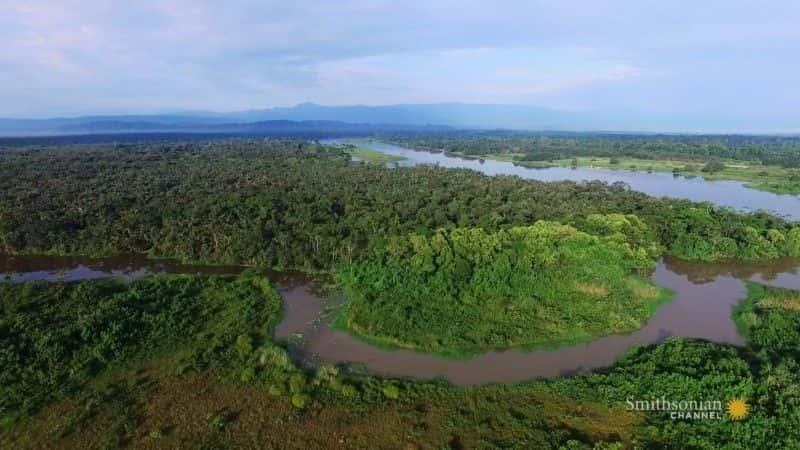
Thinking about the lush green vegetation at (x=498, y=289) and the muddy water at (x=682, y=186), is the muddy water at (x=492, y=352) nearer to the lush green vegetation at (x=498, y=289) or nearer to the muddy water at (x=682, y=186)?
the lush green vegetation at (x=498, y=289)

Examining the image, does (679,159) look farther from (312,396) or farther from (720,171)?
(312,396)

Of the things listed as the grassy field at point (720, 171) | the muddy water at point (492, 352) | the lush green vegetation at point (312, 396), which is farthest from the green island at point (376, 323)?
the grassy field at point (720, 171)

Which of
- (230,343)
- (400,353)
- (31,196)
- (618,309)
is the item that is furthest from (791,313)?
(31,196)

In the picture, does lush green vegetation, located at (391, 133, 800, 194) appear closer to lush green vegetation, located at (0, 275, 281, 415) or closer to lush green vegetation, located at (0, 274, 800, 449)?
lush green vegetation, located at (0, 274, 800, 449)

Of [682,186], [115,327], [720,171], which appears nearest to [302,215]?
[115,327]

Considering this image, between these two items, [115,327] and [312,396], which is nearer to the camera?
[312,396]

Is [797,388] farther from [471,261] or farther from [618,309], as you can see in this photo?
[471,261]

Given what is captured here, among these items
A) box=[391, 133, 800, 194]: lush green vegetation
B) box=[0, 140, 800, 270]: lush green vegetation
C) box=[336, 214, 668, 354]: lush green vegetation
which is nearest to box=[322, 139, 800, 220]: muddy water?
box=[391, 133, 800, 194]: lush green vegetation
